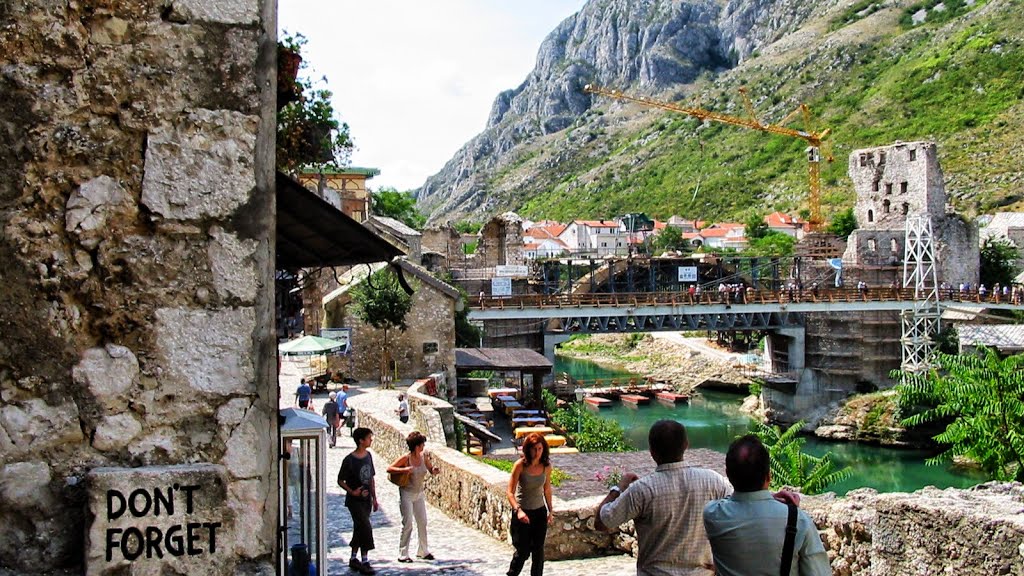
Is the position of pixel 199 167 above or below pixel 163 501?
above

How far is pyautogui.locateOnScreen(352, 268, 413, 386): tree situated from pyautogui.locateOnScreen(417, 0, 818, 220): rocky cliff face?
386 ft

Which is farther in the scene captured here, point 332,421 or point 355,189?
point 355,189

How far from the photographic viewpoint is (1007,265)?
52.4 meters

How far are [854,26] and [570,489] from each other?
122639 mm

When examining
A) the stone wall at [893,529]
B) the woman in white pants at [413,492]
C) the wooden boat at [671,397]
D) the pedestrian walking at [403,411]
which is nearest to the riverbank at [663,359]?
the wooden boat at [671,397]

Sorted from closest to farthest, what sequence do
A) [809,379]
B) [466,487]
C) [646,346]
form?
[466,487], [809,379], [646,346]

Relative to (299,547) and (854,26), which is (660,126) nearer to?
(854,26)

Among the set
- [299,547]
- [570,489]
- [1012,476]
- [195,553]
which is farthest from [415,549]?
[1012,476]

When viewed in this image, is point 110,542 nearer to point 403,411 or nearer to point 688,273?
point 403,411

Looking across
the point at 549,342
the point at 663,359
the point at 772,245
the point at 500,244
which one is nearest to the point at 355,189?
the point at 500,244

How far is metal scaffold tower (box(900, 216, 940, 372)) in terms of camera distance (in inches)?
1681

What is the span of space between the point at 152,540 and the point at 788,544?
211cm

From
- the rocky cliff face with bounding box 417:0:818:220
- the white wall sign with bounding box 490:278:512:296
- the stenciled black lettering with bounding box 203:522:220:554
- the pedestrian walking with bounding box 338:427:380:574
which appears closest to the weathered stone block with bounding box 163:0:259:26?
the stenciled black lettering with bounding box 203:522:220:554

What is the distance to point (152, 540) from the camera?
2.99 m
